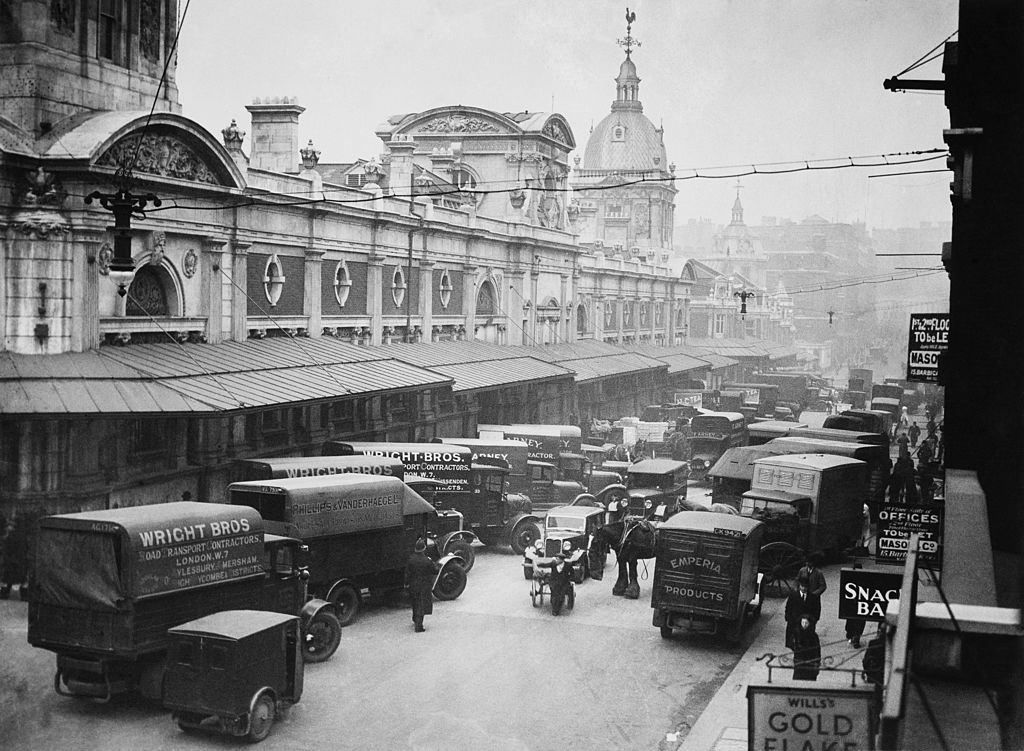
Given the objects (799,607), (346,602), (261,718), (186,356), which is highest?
(186,356)

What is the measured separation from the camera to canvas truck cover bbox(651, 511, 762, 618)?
20.8 metres

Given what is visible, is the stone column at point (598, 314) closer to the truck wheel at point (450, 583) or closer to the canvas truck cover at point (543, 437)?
the canvas truck cover at point (543, 437)

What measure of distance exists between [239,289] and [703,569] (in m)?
17.2

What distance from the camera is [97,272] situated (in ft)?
85.6

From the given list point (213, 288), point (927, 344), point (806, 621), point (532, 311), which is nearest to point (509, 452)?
point (213, 288)

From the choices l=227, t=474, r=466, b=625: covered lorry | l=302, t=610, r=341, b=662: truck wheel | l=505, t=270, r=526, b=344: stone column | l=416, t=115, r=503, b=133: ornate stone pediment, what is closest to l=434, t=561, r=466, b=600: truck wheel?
l=227, t=474, r=466, b=625: covered lorry

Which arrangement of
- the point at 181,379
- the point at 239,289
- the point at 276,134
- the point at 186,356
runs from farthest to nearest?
the point at 276,134
the point at 239,289
the point at 186,356
the point at 181,379

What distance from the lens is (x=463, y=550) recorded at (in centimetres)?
2534

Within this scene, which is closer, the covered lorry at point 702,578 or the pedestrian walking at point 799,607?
the pedestrian walking at point 799,607

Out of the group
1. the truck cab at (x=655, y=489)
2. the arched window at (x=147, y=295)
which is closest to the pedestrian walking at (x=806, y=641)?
the truck cab at (x=655, y=489)

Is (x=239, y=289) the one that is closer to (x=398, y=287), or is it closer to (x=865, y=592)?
(x=398, y=287)

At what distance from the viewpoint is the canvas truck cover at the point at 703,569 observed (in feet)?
68.2

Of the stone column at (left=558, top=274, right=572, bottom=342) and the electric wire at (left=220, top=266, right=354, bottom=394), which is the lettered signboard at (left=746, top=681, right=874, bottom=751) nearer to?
the electric wire at (left=220, top=266, right=354, bottom=394)

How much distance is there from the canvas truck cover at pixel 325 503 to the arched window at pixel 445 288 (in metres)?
25.5
